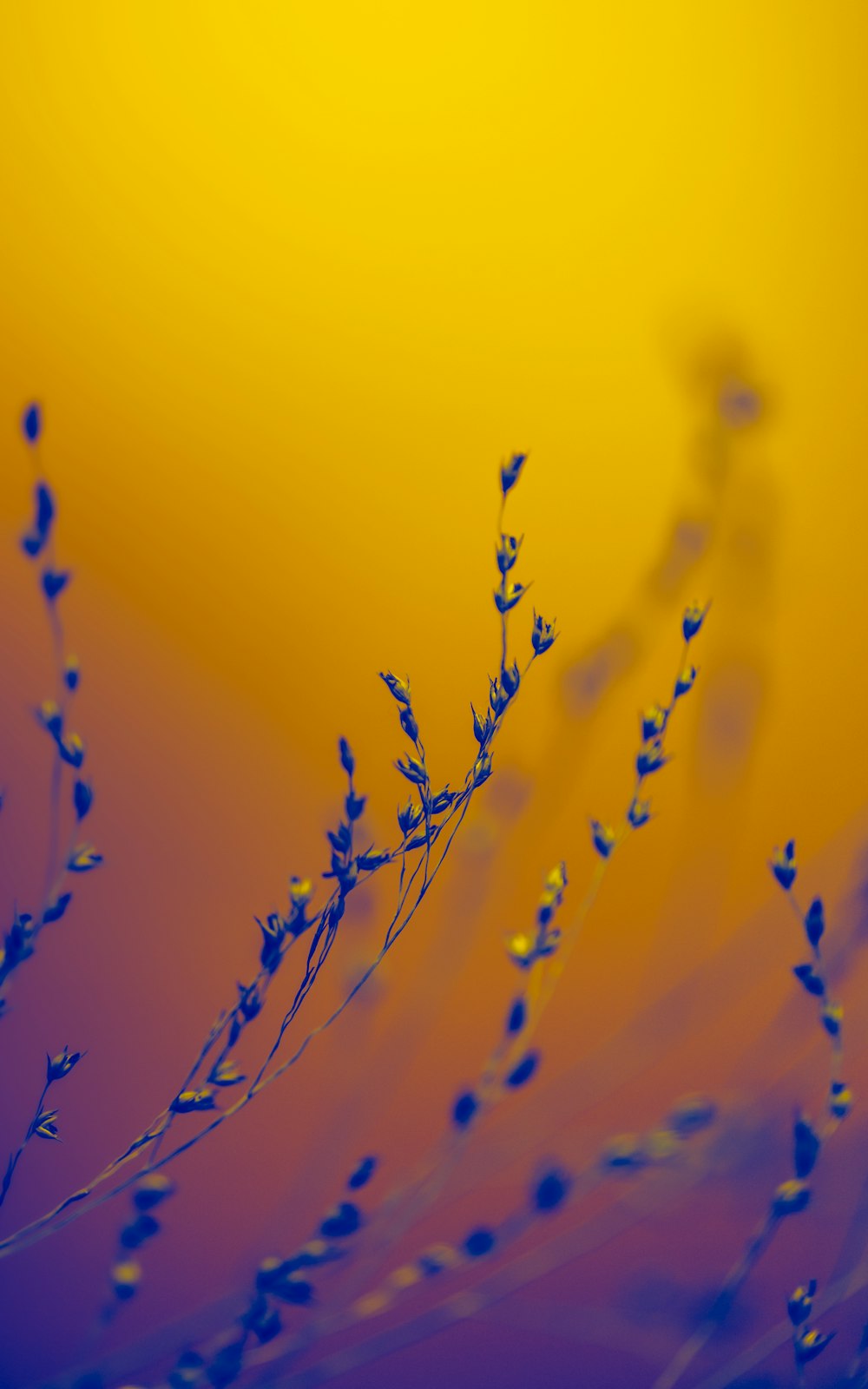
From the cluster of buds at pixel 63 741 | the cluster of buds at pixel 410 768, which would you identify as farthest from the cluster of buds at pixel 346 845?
the cluster of buds at pixel 63 741

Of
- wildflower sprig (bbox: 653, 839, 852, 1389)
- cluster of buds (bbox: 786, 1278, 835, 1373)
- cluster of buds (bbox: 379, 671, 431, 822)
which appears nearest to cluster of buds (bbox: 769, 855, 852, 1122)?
wildflower sprig (bbox: 653, 839, 852, 1389)

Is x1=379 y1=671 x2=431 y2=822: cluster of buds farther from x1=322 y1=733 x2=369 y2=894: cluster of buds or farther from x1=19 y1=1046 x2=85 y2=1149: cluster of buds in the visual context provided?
x1=19 y1=1046 x2=85 y2=1149: cluster of buds

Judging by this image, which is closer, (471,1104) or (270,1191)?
(471,1104)

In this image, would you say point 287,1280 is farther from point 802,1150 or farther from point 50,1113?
point 802,1150

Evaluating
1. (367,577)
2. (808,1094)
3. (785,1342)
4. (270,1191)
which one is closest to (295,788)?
(367,577)

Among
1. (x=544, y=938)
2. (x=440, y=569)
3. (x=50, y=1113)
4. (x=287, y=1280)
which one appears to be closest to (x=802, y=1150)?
(x=544, y=938)

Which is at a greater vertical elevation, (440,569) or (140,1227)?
(440,569)

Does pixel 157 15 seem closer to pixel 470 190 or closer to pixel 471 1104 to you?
pixel 470 190

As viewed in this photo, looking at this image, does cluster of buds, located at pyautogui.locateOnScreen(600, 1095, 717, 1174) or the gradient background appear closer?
cluster of buds, located at pyautogui.locateOnScreen(600, 1095, 717, 1174)
